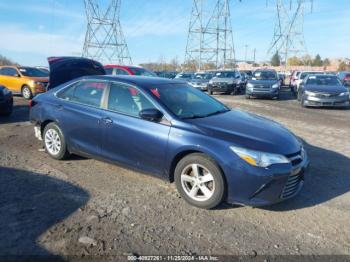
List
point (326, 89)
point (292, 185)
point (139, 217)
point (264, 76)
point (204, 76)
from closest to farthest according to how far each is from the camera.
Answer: point (139, 217) < point (292, 185) < point (326, 89) < point (264, 76) < point (204, 76)

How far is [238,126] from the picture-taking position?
4629 mm

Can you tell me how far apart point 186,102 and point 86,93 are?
1738mm

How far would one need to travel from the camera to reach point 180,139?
174 inches

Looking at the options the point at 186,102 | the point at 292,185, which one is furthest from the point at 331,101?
the point at 292,185

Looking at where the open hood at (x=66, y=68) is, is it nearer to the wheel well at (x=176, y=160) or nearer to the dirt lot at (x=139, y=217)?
the dirt lot at (x=139, y=217)

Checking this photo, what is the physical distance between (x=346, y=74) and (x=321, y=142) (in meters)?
28.0

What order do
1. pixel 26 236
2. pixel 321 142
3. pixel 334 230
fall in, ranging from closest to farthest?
pixel 26 236, pixel 334 230, pixel 321 142

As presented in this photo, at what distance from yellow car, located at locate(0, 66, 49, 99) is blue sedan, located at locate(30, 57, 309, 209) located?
34.7 ft

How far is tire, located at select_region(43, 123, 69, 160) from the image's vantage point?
5.96 m

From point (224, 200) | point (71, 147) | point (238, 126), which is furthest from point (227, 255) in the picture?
point (71, 147)

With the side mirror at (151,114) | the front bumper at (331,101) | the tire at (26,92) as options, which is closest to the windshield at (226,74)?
the front bumper at (331,101)

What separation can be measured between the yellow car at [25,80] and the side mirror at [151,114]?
12661 millimetres

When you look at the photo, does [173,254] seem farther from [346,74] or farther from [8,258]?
[346,74]

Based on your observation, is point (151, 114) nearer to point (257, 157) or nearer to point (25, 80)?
point (257, 157)
